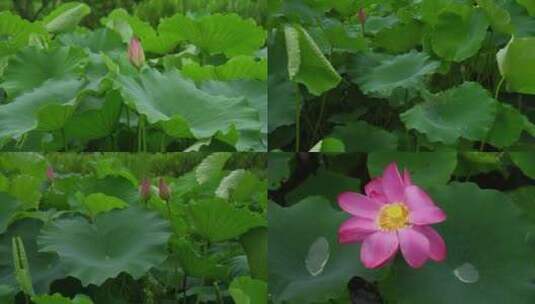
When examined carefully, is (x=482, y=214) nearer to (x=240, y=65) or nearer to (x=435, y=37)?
(x=435, y=37)

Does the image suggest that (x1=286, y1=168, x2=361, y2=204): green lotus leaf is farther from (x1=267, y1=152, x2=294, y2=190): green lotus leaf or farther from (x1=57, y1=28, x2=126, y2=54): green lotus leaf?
(x1=57, y1=28, x2=126, y2=54): green lotus leaf

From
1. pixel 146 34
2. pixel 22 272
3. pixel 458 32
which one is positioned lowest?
pixel 146 34

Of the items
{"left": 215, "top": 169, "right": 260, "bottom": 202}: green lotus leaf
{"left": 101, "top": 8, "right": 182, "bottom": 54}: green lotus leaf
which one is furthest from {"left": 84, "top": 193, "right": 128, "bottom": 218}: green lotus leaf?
{"left": 101, "top": 8, "right": 182, "bottom": 54}: green lotus leaf

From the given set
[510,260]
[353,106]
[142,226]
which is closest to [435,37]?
[353,106]

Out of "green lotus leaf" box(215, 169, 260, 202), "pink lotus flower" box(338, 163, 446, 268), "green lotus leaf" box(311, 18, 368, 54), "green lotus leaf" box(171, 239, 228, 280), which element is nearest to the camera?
"pink lotus flower" box(338, 163, 446, 268)

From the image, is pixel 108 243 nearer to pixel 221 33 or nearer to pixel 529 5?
pixel 221 33

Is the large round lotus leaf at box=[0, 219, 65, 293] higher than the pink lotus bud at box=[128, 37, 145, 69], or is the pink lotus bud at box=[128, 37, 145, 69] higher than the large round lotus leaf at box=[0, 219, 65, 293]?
the pink lotus bud at box=[128, 37, 145, 69]

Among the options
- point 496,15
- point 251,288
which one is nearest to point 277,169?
point 251,288
